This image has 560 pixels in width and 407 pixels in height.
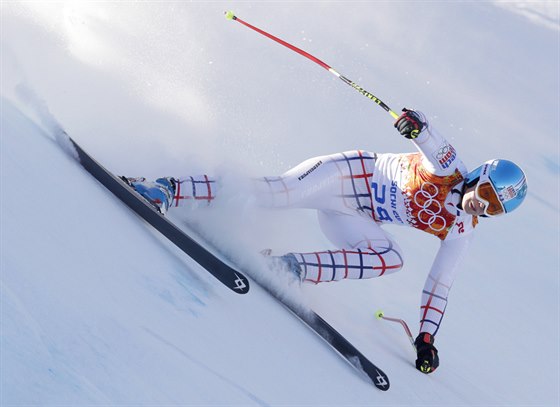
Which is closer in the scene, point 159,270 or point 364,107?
point 159,270

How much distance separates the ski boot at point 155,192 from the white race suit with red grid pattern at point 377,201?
11cm

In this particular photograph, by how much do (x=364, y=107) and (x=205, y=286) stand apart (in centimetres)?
493

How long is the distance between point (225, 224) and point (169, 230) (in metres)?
0.66

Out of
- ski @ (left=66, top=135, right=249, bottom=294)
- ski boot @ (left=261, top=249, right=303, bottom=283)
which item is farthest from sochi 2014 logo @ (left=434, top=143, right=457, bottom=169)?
ski @ (left=66, top=135, right=249, bottom=294)

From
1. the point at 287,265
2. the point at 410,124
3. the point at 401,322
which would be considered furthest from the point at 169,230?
the point at 401,322

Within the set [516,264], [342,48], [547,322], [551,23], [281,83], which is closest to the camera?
[547,322]

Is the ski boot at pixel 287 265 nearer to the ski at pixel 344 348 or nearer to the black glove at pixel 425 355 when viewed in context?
the ski at pixel 344 348

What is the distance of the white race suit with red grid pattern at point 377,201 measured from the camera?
3385mm

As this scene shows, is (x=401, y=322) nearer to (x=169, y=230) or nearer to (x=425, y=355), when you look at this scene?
(x=425, y=355)

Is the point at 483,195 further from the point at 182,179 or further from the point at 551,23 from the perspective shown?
the point at 551,23

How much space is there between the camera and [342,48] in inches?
343

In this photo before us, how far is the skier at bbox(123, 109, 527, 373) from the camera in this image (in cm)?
330

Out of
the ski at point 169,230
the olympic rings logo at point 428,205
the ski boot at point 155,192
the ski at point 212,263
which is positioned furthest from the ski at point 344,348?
the olympic rings logo at point 428,205

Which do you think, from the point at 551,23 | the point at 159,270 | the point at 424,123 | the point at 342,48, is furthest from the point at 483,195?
the point at 551,23
